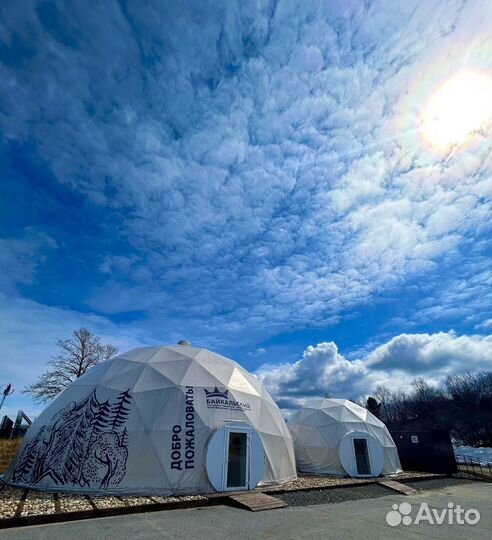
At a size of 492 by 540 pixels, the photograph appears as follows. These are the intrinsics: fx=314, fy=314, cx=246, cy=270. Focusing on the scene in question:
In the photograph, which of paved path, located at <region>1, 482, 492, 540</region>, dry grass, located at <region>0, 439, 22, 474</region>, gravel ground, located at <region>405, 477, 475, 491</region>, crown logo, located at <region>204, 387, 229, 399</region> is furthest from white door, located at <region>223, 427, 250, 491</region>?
dry grass, located at <region>0, 439, 22, 474</region>

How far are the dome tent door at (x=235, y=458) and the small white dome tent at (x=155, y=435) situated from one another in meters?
0.03

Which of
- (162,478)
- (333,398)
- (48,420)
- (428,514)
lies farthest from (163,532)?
(333,398)

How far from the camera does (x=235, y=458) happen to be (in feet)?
34.4

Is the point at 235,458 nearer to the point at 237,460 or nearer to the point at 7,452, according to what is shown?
the point at 237,460

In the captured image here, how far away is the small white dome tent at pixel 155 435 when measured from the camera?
9.40 m

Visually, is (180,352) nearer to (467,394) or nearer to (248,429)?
(248,429)

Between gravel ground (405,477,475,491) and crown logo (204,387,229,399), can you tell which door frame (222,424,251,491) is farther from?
gravel ground (405,477,475,491)

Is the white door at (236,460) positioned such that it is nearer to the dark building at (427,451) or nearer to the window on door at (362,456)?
the window on door at (362,456)

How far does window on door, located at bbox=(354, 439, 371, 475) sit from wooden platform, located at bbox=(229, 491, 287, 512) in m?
8.69

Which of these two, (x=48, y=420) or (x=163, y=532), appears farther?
(x=48, y=420)

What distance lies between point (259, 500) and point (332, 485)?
4558mm

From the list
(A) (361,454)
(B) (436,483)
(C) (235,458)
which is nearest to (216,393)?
(C) (235,458)

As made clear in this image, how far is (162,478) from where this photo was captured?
30.5 ft

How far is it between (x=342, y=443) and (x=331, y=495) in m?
6.12
